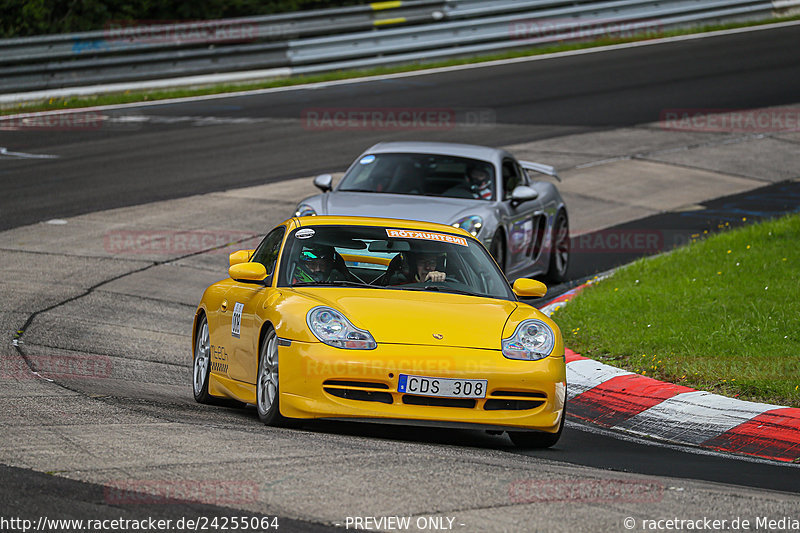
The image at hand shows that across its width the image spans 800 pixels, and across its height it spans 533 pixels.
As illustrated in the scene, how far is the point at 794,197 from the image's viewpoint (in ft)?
59.7

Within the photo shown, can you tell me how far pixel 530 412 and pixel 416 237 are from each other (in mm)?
1640

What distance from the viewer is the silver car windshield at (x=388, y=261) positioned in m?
7.91

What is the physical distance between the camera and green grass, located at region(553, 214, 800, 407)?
8773mm

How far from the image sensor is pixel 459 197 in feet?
41.7

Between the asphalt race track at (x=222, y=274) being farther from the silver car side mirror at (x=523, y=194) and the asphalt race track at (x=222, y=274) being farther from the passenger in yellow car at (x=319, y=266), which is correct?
the silver car side mirror at (x=523, y=194)

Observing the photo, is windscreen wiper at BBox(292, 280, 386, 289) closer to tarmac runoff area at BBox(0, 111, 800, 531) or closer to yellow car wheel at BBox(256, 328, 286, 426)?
yellow car wheel at BBox(256, 328, 286, 426)

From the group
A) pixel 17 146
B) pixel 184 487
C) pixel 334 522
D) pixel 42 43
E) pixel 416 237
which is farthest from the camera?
pixel 42 43

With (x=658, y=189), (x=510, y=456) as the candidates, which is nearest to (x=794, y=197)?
(x=658, y=189)

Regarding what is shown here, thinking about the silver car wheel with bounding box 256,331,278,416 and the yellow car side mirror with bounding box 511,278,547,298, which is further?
the yellow car side mirror with bounding box 511,278,547,298

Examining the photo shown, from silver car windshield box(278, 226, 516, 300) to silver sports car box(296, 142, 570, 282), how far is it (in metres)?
3.39

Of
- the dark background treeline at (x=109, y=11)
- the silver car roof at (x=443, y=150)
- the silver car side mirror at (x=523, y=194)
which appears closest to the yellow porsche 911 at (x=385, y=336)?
the silver car side mirror at (x=523, y=194)

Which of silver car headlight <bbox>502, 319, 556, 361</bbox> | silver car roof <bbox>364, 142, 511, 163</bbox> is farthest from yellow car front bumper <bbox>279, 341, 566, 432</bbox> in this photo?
silver car roof <bbox>364, 142, 511, 163</bbox>

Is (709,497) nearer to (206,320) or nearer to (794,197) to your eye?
(206,320)

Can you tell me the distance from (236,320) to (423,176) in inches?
212
